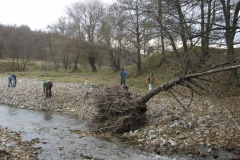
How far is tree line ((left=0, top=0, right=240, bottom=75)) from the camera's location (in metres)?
10.5

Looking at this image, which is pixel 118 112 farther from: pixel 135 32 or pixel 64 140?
pixel 135 32

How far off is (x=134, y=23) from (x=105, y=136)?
66.5 ft

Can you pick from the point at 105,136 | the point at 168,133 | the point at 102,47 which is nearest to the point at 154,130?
the point at 168,133

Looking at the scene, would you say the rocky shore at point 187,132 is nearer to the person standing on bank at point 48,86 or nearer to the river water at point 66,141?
the river water at point 66,141

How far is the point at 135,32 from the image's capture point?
29516 millimetres

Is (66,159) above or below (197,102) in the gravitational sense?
below

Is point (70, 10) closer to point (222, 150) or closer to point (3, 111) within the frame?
point (3, 111)

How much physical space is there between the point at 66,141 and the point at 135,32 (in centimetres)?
2183

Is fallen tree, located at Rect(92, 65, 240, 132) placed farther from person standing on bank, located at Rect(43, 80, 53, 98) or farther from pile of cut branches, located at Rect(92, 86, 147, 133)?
person standing on bank, located at Rect(43, 80, 53, 98)

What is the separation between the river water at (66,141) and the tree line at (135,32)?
12.6 ft

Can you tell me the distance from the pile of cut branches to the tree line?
A: 10.2ft

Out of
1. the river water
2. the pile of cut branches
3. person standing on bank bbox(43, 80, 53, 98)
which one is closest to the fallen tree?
the pile of cut branches

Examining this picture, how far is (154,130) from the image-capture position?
33.6 ft

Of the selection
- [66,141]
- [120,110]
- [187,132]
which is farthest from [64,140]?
[187,132]
